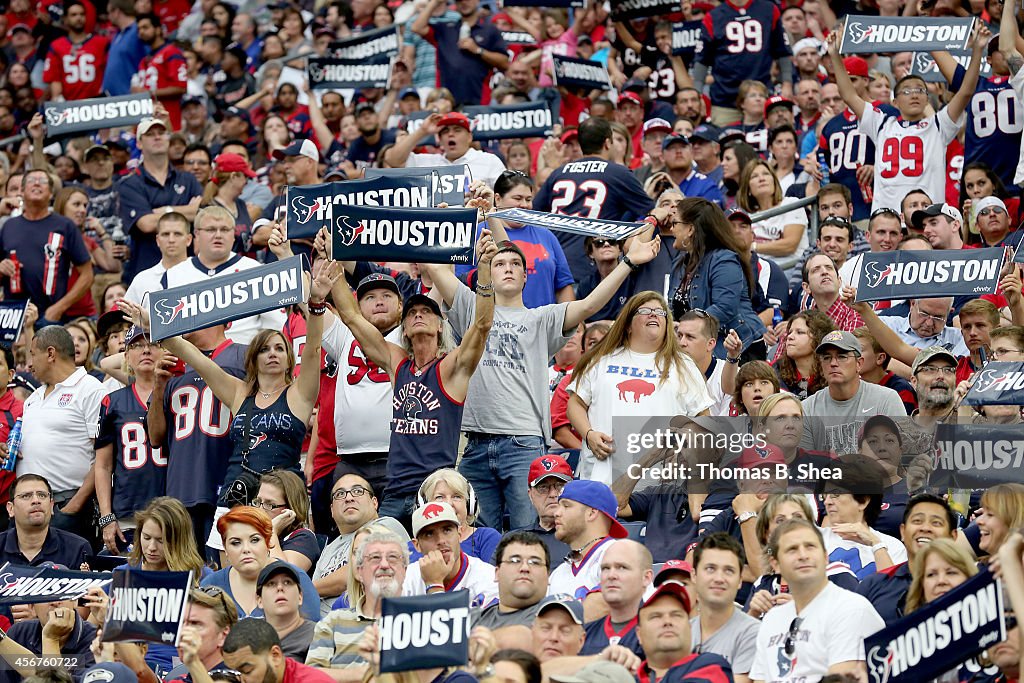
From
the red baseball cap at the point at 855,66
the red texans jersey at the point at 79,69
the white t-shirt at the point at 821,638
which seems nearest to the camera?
the white t-shirt at the point at 821,638

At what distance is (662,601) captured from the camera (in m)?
7.34

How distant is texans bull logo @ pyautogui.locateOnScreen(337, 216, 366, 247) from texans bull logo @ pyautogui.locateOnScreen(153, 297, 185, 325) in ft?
3.31

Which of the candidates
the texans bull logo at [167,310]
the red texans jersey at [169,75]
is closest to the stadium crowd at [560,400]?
the texans bull logo at [167,310]

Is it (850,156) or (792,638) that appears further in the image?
(850,156)

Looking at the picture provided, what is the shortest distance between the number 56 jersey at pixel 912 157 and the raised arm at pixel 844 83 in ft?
0.91

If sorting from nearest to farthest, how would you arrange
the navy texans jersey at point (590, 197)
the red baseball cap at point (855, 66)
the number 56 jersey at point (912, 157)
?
the navy texans jersey at point (590, 197), the number 56 jersey at point (912, 157), the red baseball cap at point (855, 66)

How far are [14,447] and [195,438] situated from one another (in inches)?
68.6

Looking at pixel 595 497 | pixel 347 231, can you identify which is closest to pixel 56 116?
pixel 347 231

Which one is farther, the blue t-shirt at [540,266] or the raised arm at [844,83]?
the raised arm at [844,83]

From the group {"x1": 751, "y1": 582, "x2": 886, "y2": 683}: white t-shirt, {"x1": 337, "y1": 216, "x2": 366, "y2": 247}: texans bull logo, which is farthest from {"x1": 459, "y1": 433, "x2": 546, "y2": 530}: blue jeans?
{"x1": 751, "y1": 582, "x2": 886, "y2": 683}: white t-shirt

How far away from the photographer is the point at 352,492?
9.42 meters

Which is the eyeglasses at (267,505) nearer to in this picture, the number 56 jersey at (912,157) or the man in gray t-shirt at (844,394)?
the man in gray t-shirt at (844,394)

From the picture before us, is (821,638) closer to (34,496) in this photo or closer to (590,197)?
(34,496)

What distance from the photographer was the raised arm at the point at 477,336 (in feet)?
31.1
